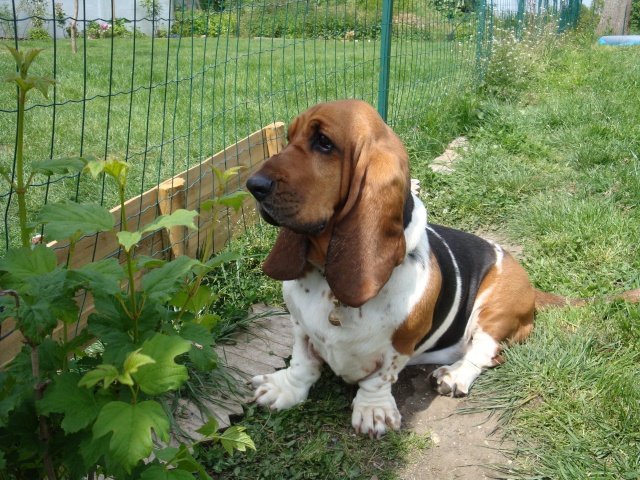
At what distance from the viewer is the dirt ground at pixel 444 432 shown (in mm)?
2887

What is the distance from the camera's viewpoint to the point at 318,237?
2.79m

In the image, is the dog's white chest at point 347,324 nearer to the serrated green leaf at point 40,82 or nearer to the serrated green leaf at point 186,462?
the serrated green leaf at point 186,462

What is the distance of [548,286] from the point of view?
4.31 metres

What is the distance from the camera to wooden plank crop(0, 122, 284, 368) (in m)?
3.11

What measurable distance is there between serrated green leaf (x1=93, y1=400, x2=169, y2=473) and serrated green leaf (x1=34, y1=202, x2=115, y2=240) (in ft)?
1.40

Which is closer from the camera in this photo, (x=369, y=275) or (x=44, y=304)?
(x=44, y=304)

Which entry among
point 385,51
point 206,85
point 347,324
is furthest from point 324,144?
point 206,85

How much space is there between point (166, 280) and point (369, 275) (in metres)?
0.97

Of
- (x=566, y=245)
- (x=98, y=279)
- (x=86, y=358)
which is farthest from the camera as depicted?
(x=566, y=245)

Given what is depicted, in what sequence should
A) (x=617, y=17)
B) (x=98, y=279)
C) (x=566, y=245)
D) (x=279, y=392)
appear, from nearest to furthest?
(x=98, y=279) < (x=279, y=392) < (x=566, y=245) < (x=617, y=17)

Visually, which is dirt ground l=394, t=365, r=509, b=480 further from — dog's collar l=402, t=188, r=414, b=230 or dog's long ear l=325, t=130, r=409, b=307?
dog's collar l=402, t=188, r=414, b=230

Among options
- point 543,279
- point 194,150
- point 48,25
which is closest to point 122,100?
point 194,150

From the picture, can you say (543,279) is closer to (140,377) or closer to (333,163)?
(333,163)

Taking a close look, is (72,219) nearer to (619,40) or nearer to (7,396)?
(7,396)
